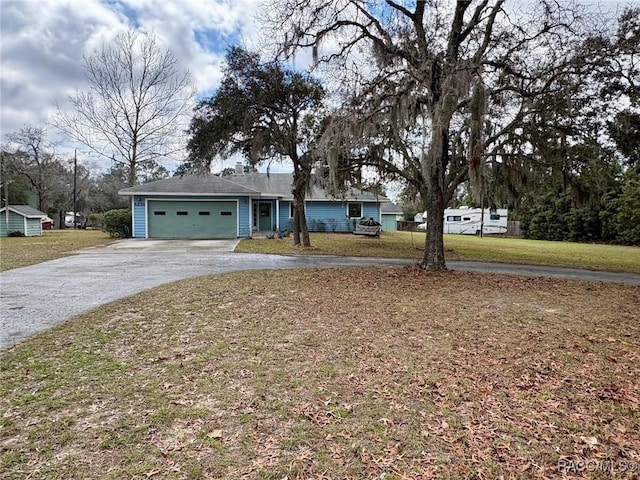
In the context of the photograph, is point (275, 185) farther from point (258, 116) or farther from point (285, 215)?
point (258, 116)

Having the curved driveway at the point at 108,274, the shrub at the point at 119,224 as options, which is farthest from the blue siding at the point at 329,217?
the curved driveway at the point at 108,274

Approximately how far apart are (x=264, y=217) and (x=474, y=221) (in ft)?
71.5

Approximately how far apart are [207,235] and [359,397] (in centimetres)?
1869

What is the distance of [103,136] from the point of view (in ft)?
84.3

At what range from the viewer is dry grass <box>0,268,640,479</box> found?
87.4 inches

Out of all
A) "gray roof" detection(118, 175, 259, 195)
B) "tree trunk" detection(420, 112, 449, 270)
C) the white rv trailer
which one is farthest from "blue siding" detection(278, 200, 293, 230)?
the white rv trailer

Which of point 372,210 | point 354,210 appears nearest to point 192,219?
point 354,210

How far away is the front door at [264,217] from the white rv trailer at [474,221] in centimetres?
1834

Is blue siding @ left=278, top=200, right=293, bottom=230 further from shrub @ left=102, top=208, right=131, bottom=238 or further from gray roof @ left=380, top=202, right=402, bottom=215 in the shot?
gray roof @ left=380, top=202, right=402, bottom=215

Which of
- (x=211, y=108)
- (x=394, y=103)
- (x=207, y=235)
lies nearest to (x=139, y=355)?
(x=394, y=103)

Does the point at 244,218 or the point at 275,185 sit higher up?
the point at 275,185

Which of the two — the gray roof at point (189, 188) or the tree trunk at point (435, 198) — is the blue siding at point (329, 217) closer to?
the gray roof at point (189, 188)

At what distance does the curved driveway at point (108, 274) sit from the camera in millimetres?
5258

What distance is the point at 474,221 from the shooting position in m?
36.8
